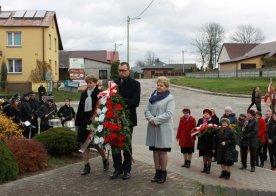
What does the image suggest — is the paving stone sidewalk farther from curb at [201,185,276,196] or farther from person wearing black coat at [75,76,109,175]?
person wearing black coat at [75,76,109,175]

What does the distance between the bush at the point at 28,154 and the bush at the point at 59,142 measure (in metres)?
0.64

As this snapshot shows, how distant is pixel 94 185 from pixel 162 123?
1531 millimetres

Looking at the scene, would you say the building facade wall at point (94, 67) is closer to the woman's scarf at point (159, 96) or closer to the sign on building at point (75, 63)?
the sign on building at point (75, 63)

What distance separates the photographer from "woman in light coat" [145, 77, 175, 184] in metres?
7.27

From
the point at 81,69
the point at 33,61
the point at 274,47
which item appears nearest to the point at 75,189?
the point at 81,69

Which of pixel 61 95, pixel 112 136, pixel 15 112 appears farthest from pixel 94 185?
pixel 61 95

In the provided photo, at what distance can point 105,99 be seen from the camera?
7.45 m

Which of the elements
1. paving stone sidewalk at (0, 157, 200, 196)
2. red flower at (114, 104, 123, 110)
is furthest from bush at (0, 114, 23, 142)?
red flower at (114, 104, 123, 110)

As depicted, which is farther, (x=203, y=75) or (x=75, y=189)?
(x=203, y=75)

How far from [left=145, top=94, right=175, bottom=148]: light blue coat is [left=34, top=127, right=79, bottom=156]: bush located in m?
2.81

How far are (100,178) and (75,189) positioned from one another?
0.72 metres

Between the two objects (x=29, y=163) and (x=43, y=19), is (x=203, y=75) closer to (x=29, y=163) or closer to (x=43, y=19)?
(x=43, y=19)

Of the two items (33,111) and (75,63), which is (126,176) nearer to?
(33,111)

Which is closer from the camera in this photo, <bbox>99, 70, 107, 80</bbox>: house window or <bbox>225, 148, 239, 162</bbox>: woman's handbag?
<bbox>225, 148, 239, 162</bbox>: woman's handbag
